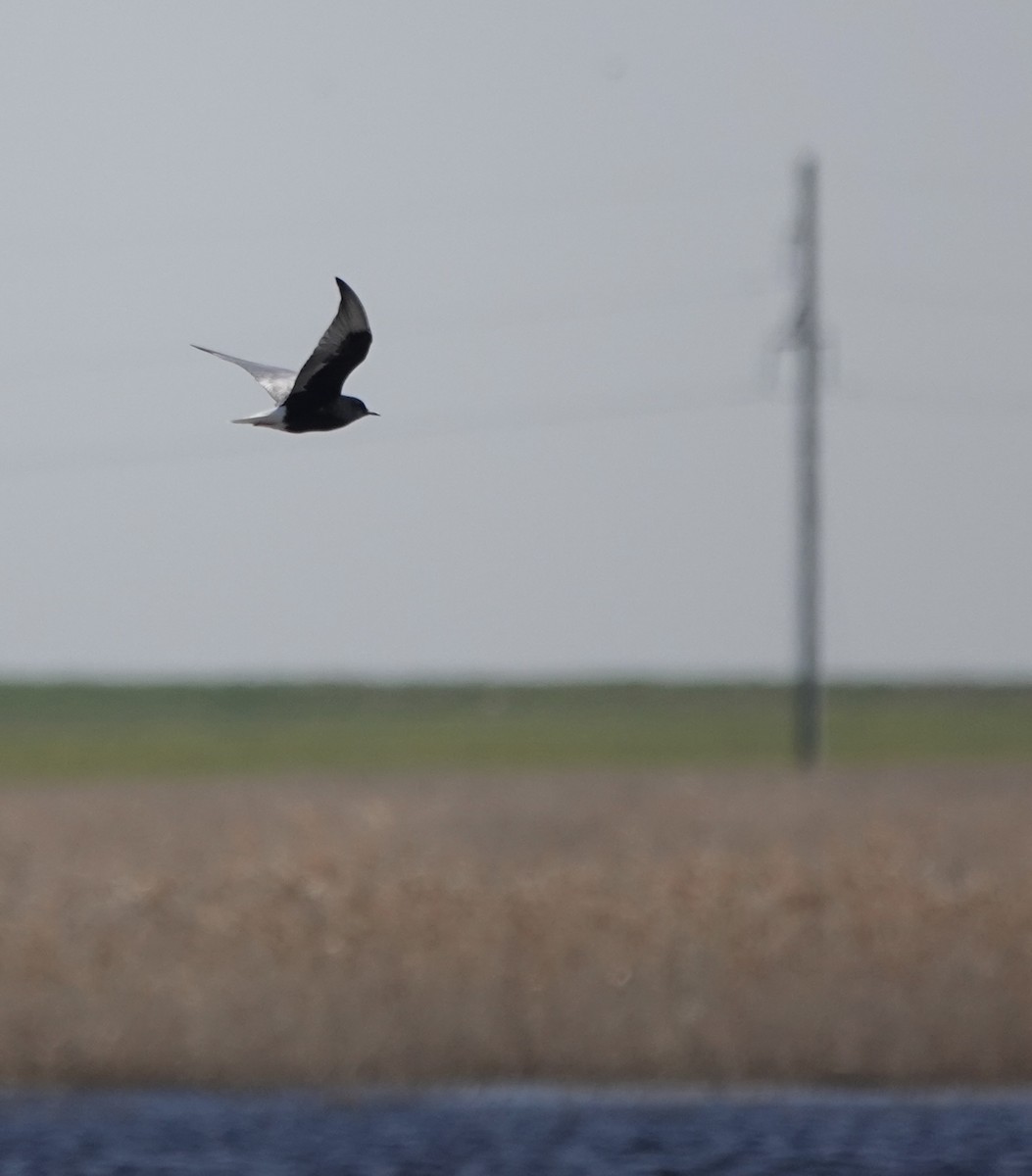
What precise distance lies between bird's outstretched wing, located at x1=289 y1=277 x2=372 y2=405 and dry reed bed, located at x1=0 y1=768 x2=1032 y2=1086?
10575 millimetres

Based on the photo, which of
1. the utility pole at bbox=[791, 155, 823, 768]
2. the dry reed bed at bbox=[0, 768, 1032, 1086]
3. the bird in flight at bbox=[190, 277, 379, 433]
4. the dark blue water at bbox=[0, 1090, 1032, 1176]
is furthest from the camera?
the utility pole at bbox=[791, 155, 823, 768]

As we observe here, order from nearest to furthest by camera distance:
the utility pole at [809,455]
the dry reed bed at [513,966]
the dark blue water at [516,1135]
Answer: the dark blue water at [516,1135]
the dry reed bed at [513,966]
the utility pole at [809,455]

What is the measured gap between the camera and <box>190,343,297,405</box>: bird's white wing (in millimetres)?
1939

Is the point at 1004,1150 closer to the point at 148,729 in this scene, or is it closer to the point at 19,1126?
the point at 19,1126

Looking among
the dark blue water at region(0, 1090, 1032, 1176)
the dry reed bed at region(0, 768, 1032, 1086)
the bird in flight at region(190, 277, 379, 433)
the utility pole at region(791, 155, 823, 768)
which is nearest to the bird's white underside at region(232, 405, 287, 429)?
the bird in flight at region(190, 277, 379, 433)

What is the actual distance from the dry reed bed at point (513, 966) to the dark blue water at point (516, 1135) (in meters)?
0.18

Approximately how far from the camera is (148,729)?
6066 centimetres

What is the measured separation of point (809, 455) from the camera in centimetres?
2455

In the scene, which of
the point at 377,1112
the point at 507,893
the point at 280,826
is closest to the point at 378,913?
the point at 507,893

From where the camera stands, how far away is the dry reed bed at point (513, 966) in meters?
12.2

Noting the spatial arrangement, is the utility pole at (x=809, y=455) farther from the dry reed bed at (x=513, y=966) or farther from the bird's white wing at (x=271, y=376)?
the bird's white wing at (x=271, y=376)

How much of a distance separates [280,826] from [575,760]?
82.5 feet

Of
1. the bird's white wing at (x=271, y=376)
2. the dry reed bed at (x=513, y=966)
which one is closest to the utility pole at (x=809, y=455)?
the dry reed bed at (x=513, y=966)

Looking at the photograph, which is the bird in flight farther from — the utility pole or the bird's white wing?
the utility pole
